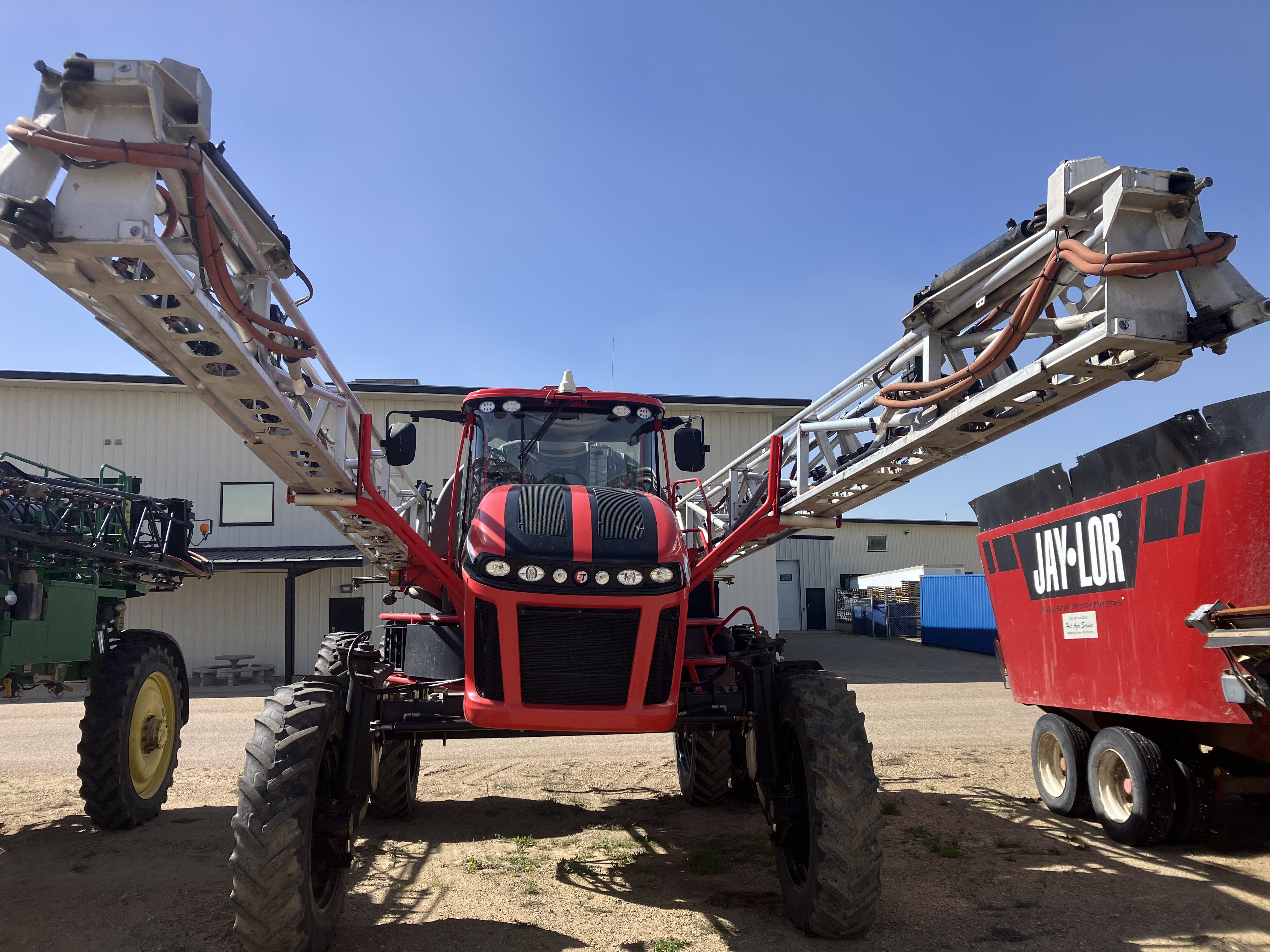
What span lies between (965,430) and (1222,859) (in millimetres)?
3333

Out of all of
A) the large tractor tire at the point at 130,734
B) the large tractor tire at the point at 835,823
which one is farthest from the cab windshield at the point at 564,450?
the large tractor tire at the point at 130,734

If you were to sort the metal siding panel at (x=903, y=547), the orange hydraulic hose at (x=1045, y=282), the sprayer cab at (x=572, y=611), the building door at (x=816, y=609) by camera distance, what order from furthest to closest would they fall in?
the metal siding panel at (x=903, y=547), the building door at (x=816, y=609), the sprayer cab at (x=572, y=611), the orange hydraulic hose at (x=1045, y=282)

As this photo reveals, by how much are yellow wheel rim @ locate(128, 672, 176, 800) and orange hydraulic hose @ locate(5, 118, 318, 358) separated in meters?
4.14

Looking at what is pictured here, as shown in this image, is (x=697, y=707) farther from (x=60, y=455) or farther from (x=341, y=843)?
(x=60, y=455)

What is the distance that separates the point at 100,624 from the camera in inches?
290

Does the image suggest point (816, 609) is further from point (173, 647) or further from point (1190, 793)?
point (173, 647)

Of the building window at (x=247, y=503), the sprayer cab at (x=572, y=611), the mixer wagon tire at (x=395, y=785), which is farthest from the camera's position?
the building window at (x=247, y=503)

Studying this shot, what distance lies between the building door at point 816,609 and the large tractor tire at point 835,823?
34802 millimetres

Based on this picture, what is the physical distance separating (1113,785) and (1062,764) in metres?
0.74

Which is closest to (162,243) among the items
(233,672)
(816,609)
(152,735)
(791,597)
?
(152,735)

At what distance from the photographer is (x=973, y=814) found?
7336mm

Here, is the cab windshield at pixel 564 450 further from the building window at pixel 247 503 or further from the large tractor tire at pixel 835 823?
the building window at pixel 247 503

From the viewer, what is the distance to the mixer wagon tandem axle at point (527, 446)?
3752mm

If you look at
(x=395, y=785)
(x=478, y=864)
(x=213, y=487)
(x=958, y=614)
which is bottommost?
(x=478, y=864)
